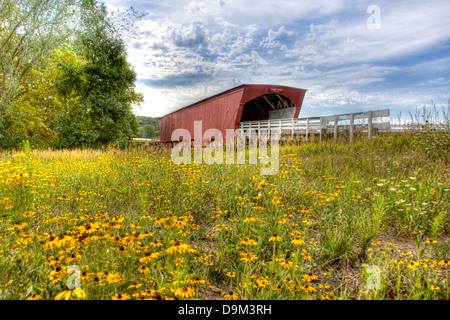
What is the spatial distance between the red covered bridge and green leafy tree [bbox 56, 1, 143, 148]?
17.7ft

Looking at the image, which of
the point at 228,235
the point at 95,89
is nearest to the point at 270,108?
the point at 95,89

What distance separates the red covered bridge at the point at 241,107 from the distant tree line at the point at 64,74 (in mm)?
5327

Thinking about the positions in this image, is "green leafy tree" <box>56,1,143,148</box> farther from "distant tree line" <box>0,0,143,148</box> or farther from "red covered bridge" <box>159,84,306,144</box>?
"red covered bridge" <box>159,84,306,144</box>

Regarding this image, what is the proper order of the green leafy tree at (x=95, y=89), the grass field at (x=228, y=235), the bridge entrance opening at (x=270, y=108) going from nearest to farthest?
the grass field at (x=228, y=235)
the bridge entrance opening at (x=270, y=108)
the green leafy tree at (x=95, y=89)

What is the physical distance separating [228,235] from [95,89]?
18940 millimetres

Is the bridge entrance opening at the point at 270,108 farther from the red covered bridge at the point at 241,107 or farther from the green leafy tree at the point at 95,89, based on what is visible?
the green leafy tree at the point at 95,89

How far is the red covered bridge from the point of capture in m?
15.2

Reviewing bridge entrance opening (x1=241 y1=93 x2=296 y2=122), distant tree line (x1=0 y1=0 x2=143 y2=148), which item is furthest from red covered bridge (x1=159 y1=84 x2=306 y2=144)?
distant tree line (x1=0 y1=0 x2=143 y2=148)

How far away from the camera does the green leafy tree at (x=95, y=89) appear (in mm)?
18203

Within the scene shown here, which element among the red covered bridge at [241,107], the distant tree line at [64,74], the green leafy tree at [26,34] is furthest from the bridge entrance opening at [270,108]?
the green leafy tree at [26,34]

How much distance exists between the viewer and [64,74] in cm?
1809

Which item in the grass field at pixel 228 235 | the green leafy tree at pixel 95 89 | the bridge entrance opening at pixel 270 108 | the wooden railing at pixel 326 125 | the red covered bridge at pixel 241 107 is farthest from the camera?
the green leafy tree at pixel 95 89
